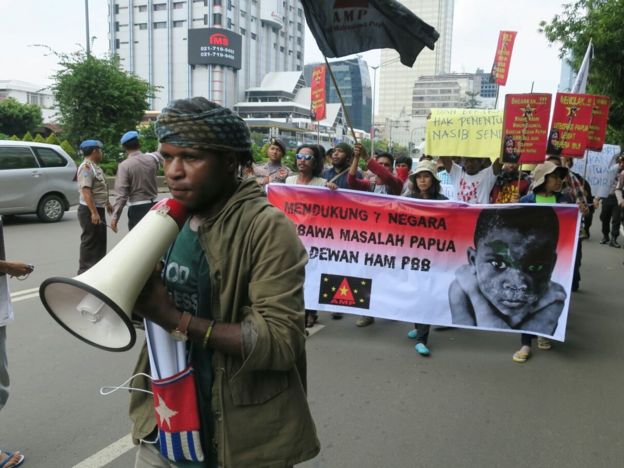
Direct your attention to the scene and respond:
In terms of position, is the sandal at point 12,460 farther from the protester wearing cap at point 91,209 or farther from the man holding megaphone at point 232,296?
the protester wearing cap at point 91,209

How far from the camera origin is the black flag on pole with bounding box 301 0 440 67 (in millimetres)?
3934

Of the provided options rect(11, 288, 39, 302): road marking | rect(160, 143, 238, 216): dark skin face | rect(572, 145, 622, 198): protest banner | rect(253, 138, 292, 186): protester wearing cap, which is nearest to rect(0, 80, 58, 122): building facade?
rect(572, 145, 622, 198): protest banner

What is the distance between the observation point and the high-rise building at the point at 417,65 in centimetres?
12488

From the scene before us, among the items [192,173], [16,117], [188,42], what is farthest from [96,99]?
[188,42]

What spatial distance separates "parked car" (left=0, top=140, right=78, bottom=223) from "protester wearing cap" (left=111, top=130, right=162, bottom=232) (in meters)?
5.10

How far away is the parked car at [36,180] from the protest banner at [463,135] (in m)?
→ 7.56

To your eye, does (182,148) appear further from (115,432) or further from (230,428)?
(115,432)

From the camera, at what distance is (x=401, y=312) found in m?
5.14

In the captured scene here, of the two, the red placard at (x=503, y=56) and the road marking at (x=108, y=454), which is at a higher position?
the red placard at (x=503, y=56)

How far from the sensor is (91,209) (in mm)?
6926

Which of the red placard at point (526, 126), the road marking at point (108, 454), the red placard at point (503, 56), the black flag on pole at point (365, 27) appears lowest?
the road marking at point (108, 454)

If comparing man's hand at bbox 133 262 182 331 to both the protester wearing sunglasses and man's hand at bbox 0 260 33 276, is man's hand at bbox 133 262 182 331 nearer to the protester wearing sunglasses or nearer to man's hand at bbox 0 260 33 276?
man's hand at bbox 0 260 33 276

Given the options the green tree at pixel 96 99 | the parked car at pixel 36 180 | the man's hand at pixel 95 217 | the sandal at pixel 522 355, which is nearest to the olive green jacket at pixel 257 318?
the sandal at pixel 522 355

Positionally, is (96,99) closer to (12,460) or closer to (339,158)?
(339,158)
